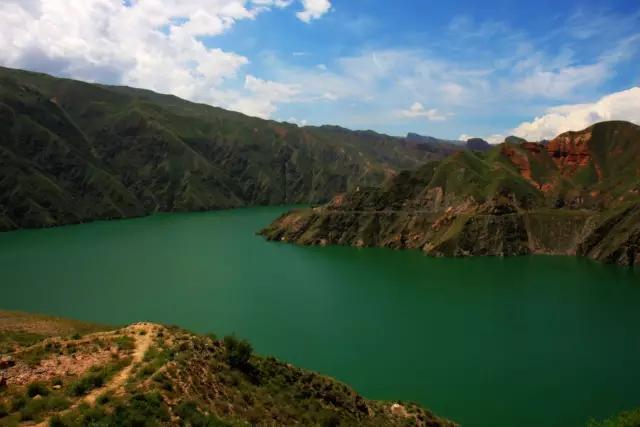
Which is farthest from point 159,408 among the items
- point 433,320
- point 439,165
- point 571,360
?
point 439,165

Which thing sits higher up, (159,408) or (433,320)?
(159,408)

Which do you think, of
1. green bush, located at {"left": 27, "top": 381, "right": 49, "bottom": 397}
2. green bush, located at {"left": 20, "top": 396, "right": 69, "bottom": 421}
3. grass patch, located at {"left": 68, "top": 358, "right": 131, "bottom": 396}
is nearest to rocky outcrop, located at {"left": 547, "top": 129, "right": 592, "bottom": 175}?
grass patch, located at {"left": 68, "top": 358, "right": 131, "bottom": 396}

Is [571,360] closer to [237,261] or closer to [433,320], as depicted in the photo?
[433,320]

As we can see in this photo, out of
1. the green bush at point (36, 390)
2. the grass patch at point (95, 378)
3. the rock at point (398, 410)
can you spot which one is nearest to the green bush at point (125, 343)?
the grass patch at point (95, 378)

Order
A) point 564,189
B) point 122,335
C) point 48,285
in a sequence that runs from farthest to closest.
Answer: point 564,189 < point 48,285 < point 122,335

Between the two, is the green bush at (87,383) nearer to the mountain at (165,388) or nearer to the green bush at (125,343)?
the mountain at (165,388)

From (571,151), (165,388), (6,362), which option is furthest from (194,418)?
(571,151)
